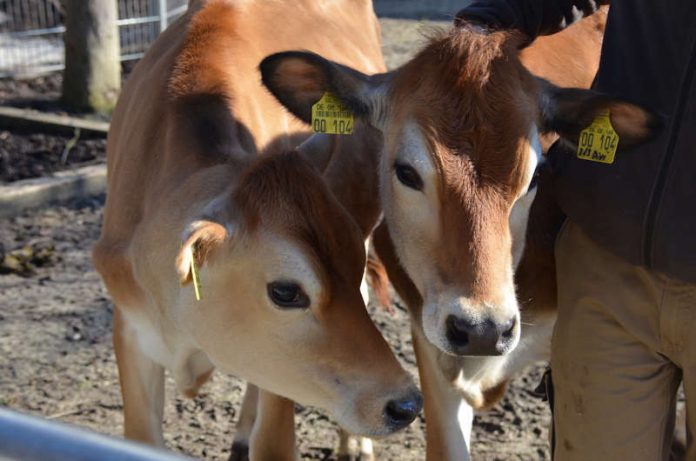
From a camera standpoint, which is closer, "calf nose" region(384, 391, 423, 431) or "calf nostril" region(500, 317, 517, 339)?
"calf nostril" region(500, 317, 517, 339)

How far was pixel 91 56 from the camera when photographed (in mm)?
8375

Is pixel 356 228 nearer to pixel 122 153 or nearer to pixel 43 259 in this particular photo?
pixel 122 153

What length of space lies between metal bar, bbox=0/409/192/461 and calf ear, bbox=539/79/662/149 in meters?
2.17

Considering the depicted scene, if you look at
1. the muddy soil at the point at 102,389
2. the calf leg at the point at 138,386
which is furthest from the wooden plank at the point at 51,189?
the calf leg at the point at 138,386

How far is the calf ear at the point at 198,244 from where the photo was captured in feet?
10.6

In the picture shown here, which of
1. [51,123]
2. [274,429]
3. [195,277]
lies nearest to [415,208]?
[195,277]

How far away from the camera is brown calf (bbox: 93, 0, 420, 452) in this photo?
340cm

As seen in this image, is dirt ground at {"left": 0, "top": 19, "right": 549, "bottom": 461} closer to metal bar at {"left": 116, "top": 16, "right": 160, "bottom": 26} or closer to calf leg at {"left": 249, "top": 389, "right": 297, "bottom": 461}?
calf leg at {"left": 249, "top": 389, "right": 297, "bottom": 461}

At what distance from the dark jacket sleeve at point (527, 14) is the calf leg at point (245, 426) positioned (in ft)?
6.18

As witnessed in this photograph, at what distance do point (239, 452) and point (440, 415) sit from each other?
41.5 inches

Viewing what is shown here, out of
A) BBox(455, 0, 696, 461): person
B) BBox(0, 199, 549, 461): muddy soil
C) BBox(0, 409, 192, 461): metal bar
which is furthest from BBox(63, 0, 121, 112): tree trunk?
BBox(0, 409, 192, 461): metal bar

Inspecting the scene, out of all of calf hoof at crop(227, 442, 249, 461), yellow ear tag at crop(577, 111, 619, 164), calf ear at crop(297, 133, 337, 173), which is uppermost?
yellow ear tag at crop(577, 111, 619, 164)

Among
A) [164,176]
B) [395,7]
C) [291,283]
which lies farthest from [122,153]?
[395,7]

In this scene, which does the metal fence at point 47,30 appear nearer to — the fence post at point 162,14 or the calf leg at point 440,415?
the fence post at point 162,14
